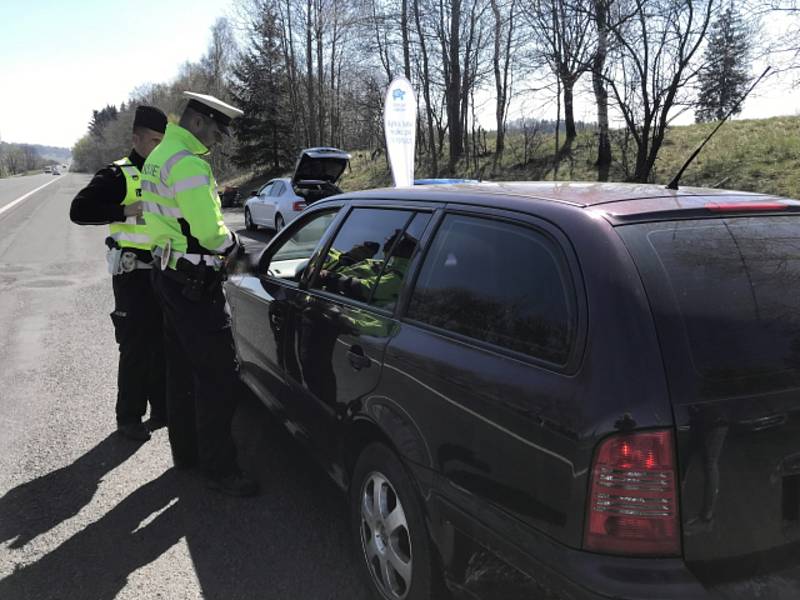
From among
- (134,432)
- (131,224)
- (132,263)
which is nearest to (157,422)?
(134,432)

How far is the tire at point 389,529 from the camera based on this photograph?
2.10 m

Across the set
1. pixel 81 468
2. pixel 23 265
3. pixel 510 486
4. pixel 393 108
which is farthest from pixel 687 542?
pixel 23 265

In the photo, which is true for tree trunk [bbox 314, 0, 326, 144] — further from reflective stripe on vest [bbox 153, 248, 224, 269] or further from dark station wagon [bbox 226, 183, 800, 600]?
dark station wagon [bbox 226, 183, 800, 600]

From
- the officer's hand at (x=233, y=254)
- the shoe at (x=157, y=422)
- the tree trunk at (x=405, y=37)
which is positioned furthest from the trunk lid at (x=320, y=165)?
the tree trunk at (x=405, y=37)

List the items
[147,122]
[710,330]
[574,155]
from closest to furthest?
[710,330] → [147,122] → [574,155]

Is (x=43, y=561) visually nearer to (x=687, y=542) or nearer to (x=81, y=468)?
(x=81, y=468)

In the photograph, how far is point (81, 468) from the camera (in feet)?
11.8

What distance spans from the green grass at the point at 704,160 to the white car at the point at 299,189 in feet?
24.2

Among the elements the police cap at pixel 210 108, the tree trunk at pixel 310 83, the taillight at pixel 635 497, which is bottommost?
the taillight at pixel 635 497

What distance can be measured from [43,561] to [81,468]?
0.91 m

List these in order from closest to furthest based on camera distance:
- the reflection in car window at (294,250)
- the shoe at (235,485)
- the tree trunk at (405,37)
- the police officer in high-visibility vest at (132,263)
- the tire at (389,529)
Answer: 1. the tire at (389,529)
2. the shoe at (235,485)
3. the police officer in high-visibility vest at (132,263)
4. the reflection in car window at (294,250)
5. the tree trunk at (405,37)

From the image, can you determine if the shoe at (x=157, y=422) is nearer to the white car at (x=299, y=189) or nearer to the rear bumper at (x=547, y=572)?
the rear bumper at (x=547, y=572)

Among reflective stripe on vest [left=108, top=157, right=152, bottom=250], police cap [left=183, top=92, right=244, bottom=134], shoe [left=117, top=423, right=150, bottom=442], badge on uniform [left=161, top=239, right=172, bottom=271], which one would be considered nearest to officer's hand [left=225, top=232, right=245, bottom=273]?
badge on uniform [left=161, top=239, right=172, bottom=271]

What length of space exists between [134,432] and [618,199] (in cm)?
339
